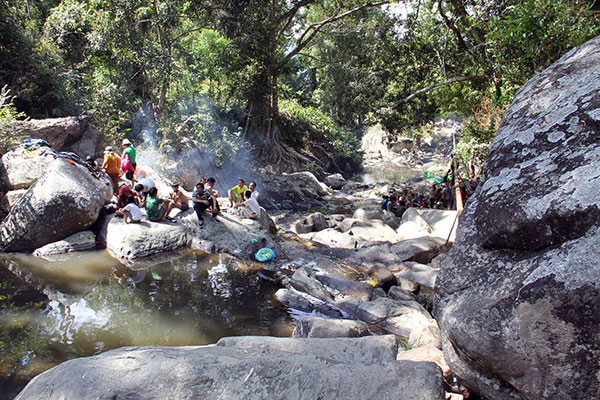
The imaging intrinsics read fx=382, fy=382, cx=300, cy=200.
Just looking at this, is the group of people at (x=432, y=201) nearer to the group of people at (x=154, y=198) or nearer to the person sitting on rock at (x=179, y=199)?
the group of people at (x=154, y=198)

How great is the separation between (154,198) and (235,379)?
626cm

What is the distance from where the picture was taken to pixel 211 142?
15484 mm

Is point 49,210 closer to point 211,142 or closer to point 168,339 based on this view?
point 168,339

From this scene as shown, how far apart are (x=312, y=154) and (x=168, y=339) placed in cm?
1941

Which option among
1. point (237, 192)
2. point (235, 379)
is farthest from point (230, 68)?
point (235, 379)

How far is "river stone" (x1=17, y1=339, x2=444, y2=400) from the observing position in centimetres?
224

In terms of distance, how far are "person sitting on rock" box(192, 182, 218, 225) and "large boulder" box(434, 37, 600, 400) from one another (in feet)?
20.0

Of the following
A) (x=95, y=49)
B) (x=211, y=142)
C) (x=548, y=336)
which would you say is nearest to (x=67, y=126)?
(x=95, y=49)

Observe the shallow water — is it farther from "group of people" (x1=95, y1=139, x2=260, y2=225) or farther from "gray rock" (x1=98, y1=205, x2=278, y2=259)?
"group of people" (x1=95, y1=139, x2=260, y2=225)

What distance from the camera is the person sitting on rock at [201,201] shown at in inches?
317

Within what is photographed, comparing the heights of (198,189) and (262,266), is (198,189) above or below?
above

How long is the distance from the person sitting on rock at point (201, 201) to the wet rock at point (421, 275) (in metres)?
4.05

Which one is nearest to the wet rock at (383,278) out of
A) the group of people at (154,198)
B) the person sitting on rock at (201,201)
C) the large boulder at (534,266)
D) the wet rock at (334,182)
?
the group of people at (154,198)

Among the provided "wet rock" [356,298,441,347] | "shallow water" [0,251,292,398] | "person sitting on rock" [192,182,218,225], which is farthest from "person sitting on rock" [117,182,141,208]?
"wet rock" [356,298,441,347]
